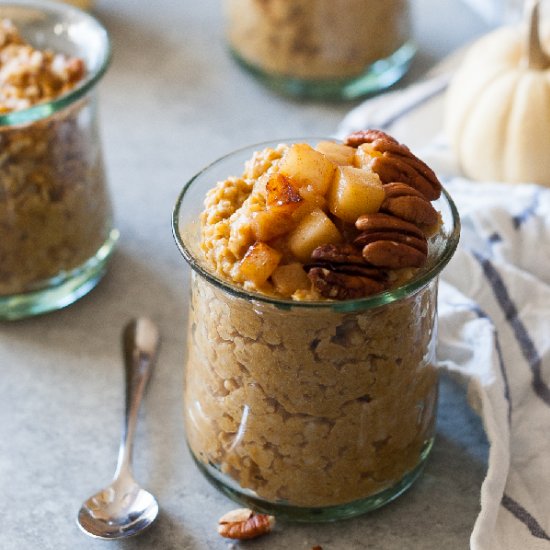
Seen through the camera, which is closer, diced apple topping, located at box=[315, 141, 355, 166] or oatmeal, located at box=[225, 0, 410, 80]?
diced apple topping, located at box=[315, 141, 355, 166]

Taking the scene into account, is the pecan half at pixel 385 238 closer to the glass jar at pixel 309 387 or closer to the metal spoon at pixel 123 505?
the glass jar at pixel 309 387

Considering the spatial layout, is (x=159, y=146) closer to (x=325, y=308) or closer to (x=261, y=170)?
(x=261, y=170)

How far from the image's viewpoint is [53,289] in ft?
3.75

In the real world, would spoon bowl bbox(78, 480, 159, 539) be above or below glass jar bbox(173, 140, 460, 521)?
below

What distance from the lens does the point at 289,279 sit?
759mm

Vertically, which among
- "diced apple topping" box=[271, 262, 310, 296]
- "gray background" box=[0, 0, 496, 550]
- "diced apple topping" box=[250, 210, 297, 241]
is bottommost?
"gray background" box=[0, 0, 496, 550]

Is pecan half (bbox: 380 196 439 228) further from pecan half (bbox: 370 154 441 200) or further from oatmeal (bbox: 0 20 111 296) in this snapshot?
oatmeal (bbox: 0 20 111 296)

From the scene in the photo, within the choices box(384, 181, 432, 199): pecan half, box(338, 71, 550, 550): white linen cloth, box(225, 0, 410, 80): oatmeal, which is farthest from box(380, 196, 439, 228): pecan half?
box(225, 0, 410, 80): oatmeal

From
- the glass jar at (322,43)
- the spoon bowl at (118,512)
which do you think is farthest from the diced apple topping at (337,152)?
the glass jar at (322,43)

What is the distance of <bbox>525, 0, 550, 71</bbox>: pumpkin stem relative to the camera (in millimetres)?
1143

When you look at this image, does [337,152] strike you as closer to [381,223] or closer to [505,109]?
[381,223]

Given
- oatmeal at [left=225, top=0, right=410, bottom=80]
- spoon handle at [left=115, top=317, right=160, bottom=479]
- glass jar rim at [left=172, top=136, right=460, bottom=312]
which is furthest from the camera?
oatmeal at [left=225, top=0, right=410, bottom=80]

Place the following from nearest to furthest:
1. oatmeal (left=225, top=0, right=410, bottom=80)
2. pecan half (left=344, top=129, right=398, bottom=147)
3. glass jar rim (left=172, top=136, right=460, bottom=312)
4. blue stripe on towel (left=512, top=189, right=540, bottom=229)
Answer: glass jar rim (left=172, top=136, right=460, bottom=312) < pecan half (left=344, top=129, right=398, bottom=147) < blue stripe on towel (left=512, top=189, right=540, bottom=229) < oatmeal (left=225, top=0, right=410, bottom=80)

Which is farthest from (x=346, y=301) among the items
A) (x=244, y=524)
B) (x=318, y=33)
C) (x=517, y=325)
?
(x=318, y=33)
